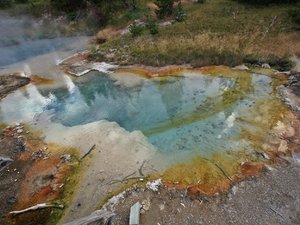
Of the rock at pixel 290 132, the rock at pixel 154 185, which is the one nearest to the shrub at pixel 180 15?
the rock at pixel 290 132

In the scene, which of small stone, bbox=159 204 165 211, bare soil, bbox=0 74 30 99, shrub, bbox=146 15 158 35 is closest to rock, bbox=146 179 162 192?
small stone, bbox=159 204 165 211

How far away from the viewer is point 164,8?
1051 inches

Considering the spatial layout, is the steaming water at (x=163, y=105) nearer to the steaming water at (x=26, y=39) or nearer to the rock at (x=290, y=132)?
the rock at (x=290, y=132)

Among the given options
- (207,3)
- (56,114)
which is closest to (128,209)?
(56,114)

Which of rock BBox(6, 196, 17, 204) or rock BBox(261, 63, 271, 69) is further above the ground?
rock BBox(261, 63, 271, 69)

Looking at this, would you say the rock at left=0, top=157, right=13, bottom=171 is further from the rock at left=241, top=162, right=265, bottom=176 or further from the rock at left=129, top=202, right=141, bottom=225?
the rock at left=241, top=162, right=265, bottom=176

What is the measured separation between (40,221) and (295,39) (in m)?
18.0

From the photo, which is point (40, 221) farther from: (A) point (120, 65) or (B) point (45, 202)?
(A) point (120, 65)

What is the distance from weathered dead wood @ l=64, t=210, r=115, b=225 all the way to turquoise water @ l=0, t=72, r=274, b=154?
376cm

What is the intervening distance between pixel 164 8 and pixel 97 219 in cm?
2160

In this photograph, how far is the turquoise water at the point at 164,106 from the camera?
12844 millimetres

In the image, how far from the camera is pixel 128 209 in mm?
9883

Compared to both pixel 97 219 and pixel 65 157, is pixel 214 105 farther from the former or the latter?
pixel 97 219

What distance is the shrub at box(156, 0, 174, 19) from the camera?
86.6ft
